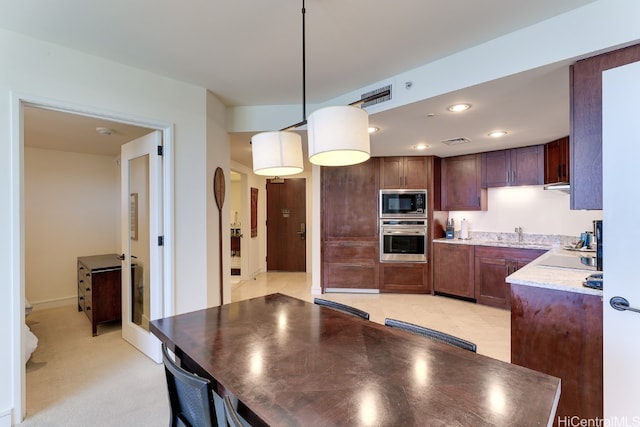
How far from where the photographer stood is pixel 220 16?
1812 mm

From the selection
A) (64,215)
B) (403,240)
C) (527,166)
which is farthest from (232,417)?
(64,215)

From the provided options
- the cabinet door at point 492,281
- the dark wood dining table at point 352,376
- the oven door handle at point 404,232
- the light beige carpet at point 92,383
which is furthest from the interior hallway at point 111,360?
the dark wood dining table at point 352,376

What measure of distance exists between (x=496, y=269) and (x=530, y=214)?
104 centimetres

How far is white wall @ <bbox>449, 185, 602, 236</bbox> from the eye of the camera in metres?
3.95

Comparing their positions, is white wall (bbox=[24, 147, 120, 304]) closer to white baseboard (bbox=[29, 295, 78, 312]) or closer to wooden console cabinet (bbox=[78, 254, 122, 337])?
white baseboard (bbox=[29, 295, 78, 312])

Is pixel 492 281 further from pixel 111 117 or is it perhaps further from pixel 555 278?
pixel 111 117

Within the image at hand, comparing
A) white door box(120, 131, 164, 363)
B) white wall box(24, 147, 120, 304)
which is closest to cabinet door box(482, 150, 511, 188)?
white door box(120, 131, 164, 363)

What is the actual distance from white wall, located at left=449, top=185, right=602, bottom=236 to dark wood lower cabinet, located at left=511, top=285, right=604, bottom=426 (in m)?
2.80

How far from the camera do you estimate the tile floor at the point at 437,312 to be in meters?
3.07

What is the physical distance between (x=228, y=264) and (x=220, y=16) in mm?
2424

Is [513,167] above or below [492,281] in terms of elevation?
above

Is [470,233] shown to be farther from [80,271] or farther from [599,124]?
[80,271]

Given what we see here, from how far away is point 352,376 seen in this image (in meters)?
1.05

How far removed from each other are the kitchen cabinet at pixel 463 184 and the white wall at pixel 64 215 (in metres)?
5.26
